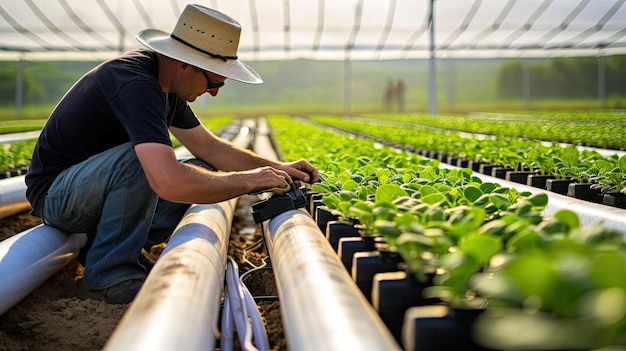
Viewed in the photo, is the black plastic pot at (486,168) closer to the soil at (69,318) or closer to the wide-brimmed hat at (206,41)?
the soil at (69,318)

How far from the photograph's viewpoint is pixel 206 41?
301 centimetres

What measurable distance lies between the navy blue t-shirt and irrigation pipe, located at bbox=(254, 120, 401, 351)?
0.74 meters

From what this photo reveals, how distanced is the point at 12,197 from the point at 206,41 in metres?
2.15

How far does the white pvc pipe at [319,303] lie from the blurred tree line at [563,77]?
78.1 feet

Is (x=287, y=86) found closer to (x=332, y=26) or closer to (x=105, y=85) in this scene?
(x=332, y=26)

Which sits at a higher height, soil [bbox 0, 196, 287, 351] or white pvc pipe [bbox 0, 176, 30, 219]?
white pvc pipe [bbox 0, 176, 30, 219]

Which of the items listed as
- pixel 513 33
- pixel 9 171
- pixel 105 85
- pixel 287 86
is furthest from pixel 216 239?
pixel 287 86

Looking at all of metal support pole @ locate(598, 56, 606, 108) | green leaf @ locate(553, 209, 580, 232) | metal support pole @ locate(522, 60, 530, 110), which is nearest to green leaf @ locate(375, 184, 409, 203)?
green leaf @ locate(553, 209, 580, 232)

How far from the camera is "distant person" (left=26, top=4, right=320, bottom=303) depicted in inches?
104

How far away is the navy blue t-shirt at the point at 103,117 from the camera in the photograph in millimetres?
2609

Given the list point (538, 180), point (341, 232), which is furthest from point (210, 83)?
point (538, 180)

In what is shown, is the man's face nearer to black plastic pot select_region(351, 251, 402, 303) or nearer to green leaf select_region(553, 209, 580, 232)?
black plastic pot select_region(351, 251, 402, 303)

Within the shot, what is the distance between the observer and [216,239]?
2.67 m

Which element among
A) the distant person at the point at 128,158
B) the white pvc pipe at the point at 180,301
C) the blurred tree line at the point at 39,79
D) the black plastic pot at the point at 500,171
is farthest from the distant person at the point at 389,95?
the white pvc pipe at the point at 180,301
